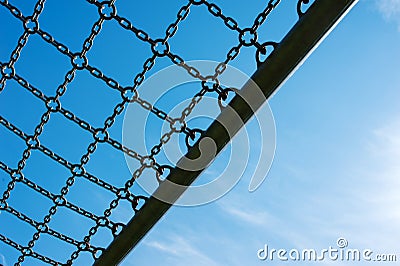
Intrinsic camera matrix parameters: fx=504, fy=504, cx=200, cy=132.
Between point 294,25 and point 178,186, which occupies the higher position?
point 294,25

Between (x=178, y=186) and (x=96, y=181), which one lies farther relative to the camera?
(x=96, y=181)

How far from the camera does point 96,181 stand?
130 centimetres

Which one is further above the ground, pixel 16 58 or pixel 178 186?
pixel 16 58

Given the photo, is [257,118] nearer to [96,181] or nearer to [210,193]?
[210,193]

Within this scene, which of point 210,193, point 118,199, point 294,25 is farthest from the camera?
point 118,199

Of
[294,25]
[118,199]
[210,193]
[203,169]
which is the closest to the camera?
[294,25]

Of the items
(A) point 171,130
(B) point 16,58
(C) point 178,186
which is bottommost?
(C) point 178,186

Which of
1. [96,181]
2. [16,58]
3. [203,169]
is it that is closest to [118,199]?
[96,181]

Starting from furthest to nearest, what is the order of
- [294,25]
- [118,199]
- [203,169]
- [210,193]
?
1. [118,199]
2. [210,193]
3. [203,169]
4. [294,25]

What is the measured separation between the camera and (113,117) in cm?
123

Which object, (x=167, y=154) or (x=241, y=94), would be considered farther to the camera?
(x=167, y=154)

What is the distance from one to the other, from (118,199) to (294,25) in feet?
2.13

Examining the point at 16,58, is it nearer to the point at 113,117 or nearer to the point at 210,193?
the point at 113,117

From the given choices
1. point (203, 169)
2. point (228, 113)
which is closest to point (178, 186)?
point (203, 169)
